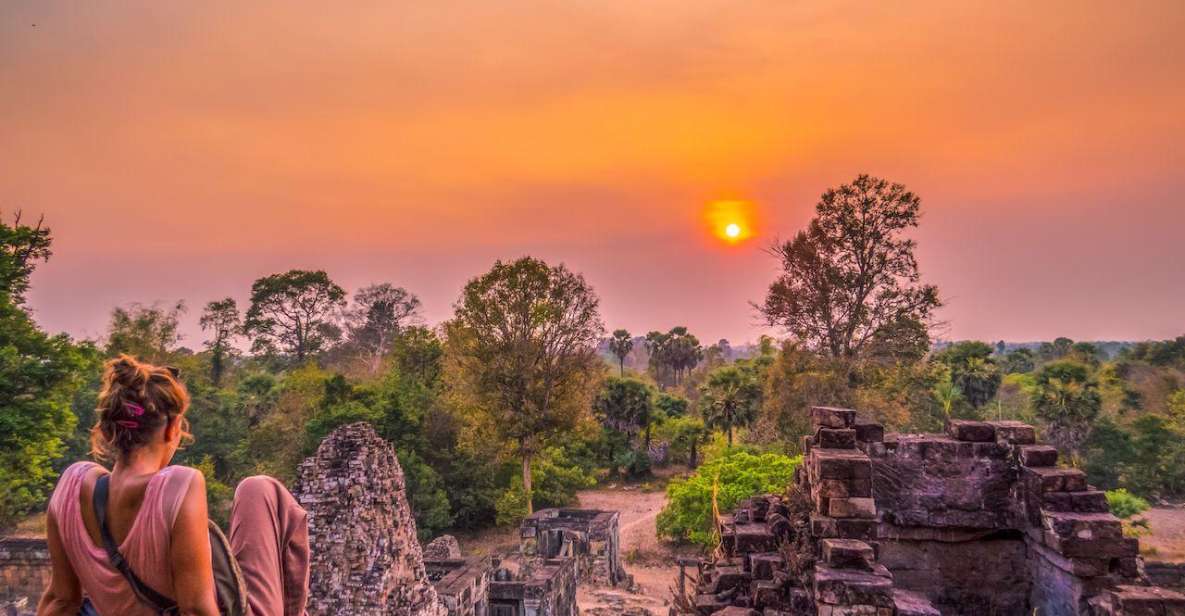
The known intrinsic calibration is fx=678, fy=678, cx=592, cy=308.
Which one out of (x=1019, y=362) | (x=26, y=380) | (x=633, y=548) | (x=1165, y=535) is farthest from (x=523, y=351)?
(x=1019, y=362)

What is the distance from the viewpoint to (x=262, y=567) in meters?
2.93

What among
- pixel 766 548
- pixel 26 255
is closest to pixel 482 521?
pixel 26 255

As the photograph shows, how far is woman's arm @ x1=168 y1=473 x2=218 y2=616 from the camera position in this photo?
2.58 meters

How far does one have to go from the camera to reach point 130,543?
8.66 feet

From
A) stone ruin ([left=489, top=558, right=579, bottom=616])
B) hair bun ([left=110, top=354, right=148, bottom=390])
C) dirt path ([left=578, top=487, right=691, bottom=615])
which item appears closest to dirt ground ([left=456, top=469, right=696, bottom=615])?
dirt path ([left=578, top=487, right=691, bottom=615])


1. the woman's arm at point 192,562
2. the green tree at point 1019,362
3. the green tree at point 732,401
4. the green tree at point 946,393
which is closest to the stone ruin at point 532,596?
the woman's arm at point 192,562

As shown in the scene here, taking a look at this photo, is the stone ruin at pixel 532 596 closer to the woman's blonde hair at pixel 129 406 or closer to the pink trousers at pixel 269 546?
the pink trousers at pixel 269 546

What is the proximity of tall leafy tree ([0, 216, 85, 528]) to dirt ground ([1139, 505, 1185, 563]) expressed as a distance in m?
37.0

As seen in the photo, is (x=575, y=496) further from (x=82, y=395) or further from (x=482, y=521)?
(x=82, y=395)

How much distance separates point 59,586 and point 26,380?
21.0 metres

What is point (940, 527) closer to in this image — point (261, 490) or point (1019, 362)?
point (261, 490)

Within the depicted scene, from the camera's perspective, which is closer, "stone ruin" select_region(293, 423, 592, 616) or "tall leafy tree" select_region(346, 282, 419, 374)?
"stone ruin" select_region(293, 423, 592, 616)

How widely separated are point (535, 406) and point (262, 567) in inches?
1046

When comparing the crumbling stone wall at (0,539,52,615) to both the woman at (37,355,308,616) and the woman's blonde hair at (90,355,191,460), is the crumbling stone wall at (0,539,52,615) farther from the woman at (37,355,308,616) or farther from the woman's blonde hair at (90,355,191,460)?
the woman's blonde hair at (90,355,191,460)
